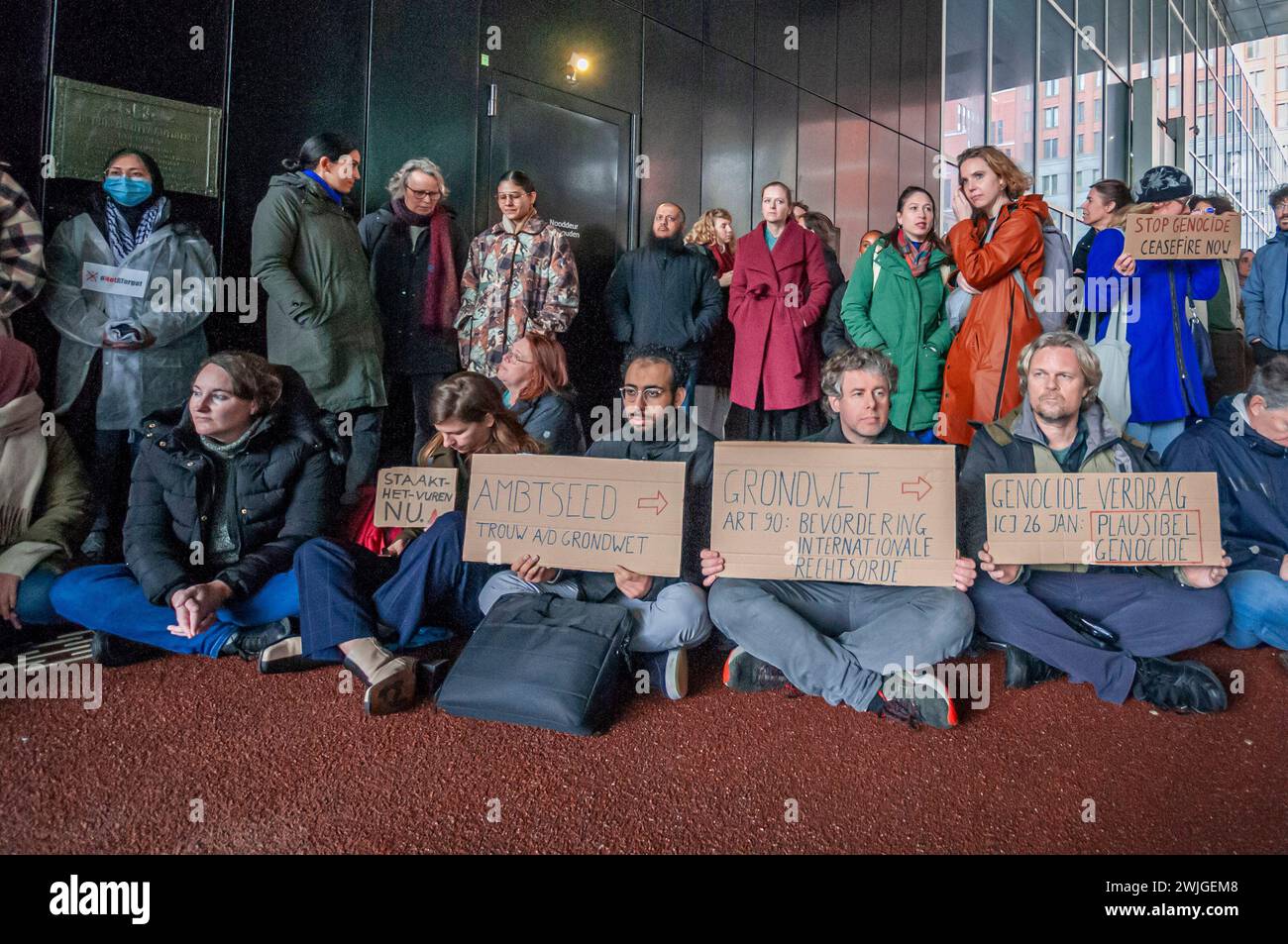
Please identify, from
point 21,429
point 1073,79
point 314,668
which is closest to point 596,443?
point 314,668

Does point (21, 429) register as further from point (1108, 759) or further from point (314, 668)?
point (1108, 759)

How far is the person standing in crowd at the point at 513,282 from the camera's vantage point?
3.98 meters

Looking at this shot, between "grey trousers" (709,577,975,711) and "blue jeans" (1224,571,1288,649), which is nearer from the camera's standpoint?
"grey trousers" (709,577,975,711)

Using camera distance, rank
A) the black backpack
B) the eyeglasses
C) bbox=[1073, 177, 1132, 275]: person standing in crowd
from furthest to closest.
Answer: bbox=[1073, 177, 1132, 275]: person standing in crowd
the eyeglasses
the black backpack

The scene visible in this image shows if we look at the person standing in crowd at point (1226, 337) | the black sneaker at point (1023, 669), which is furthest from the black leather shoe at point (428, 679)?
the person standing in crowd at point (1226, 337)

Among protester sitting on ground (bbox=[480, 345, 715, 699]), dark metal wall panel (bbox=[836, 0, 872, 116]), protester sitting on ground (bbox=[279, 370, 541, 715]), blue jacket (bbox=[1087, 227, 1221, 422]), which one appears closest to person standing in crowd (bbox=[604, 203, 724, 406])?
protester sitting on ground (bbox=[480, 345, 715, 699])

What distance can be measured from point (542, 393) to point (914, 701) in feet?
6.17

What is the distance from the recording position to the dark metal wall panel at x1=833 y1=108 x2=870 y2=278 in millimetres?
7273

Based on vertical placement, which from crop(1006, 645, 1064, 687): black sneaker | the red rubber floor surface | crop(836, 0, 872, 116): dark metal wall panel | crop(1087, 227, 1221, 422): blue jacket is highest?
crop(836, 0, 872, 116): dark metal wall panel

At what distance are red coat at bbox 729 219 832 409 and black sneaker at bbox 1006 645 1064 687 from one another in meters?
1.98

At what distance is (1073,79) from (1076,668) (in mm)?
9770

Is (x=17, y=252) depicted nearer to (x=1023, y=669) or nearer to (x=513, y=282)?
(x=513, y=282)

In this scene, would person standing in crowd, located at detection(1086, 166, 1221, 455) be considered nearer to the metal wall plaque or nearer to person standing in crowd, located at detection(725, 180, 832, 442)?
person standing in crowd, located at detection(725, 180, 832, 442)

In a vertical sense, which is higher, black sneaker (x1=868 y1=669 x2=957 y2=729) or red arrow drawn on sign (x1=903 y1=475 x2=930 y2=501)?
red arrow drawn on sign (x1=903 y1=475 x2=930 y2=501)
